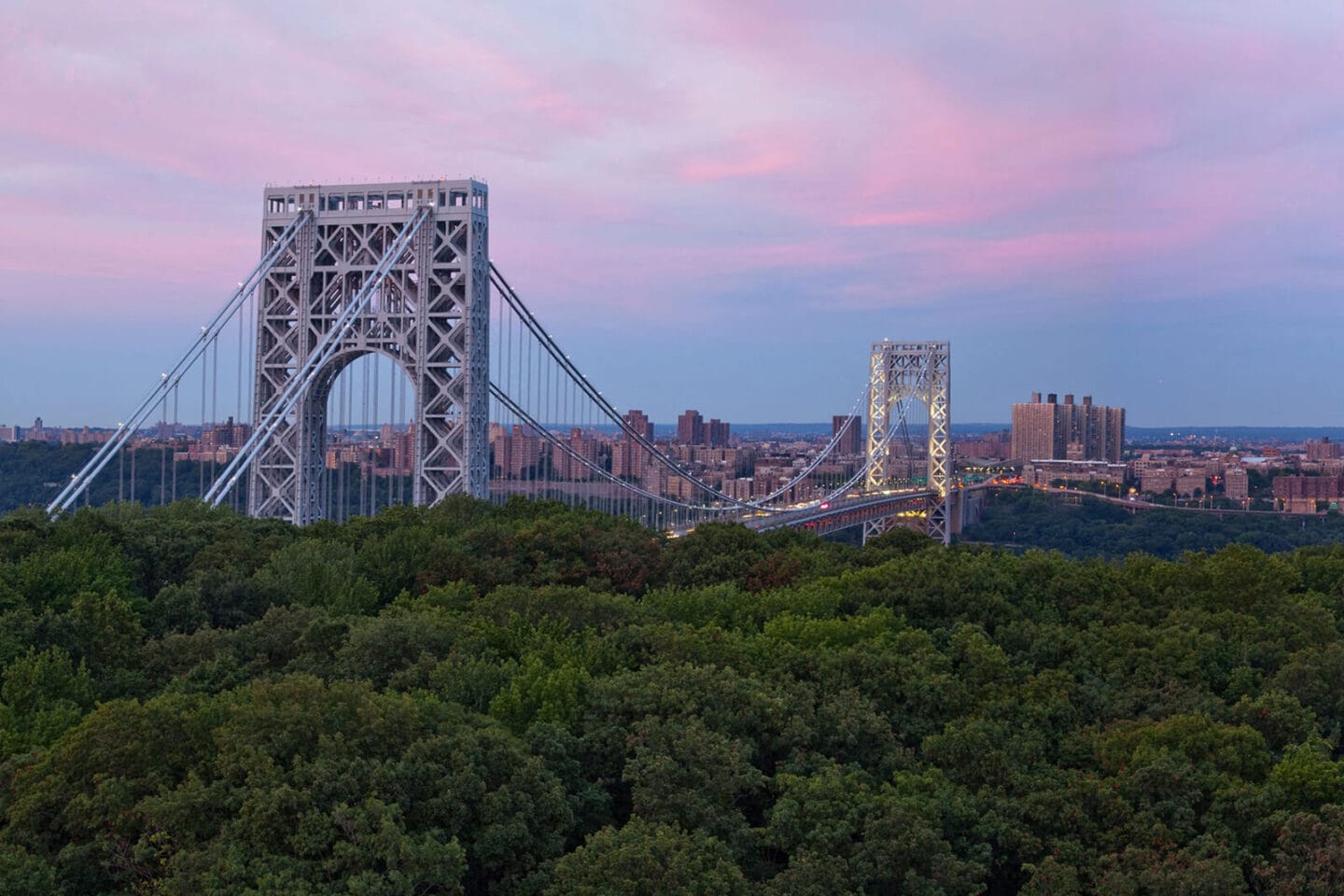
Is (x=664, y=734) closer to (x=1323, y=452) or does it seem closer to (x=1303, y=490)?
(x=1303, y=490)

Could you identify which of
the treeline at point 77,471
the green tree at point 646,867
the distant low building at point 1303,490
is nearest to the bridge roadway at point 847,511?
the treeline at point 77,471

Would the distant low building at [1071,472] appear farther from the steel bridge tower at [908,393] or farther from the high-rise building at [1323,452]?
the steel bridge tower at [908,393]

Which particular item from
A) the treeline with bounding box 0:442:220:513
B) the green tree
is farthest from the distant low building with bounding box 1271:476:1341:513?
the green tree

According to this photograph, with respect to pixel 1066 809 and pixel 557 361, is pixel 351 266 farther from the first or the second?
pixel 1066 809

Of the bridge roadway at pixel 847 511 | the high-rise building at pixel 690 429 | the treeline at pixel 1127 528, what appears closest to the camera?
the bridge roadway at pixel 847 511

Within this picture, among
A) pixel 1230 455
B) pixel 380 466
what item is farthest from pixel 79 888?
pixel 1230 455
